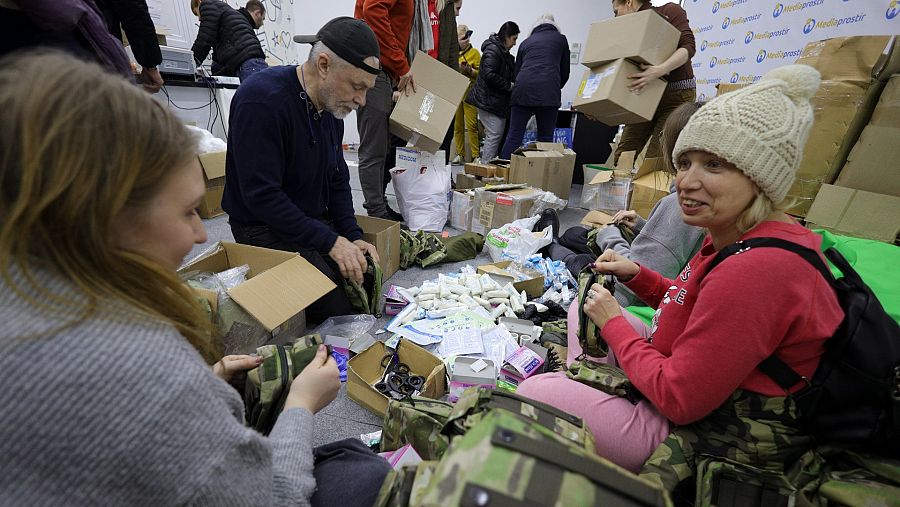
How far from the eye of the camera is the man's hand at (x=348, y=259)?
176 cm

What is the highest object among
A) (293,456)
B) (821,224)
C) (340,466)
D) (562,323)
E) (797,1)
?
(797,1)

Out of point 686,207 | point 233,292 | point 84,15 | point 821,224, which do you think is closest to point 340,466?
point 233,292

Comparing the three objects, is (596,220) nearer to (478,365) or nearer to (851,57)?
(851,57)

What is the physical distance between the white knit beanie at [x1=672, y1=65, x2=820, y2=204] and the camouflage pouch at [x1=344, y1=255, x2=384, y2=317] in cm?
142

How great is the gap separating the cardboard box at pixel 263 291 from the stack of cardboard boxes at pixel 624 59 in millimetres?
2343

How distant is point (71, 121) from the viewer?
42cm

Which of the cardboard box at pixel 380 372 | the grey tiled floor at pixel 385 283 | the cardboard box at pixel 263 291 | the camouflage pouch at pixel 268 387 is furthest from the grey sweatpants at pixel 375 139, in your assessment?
the camouflage pouch at pixel 268 387

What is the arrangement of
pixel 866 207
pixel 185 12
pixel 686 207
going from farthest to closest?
1. pixel 185 12
2. pixel 866 207
3. pixel 686 207

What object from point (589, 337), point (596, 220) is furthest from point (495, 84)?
point (589, 337)

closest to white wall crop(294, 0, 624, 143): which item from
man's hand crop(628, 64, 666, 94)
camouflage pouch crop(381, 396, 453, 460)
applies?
man's hand crop(628, 64, 666, 94)

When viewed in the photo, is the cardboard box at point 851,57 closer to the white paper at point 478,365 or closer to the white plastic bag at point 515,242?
the white plastic bag at point 515,242

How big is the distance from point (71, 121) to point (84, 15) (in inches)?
56.5

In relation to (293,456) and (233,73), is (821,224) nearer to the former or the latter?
(293,456)

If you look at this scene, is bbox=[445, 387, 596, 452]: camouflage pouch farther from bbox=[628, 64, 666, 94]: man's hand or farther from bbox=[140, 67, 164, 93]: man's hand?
bbox=[628, 64, 666, 94]: man's hand
